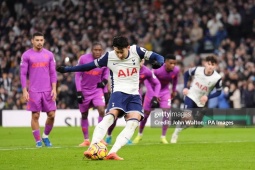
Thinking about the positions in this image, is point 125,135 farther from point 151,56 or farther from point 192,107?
point 192,107

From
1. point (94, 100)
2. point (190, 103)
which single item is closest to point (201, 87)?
point (190, 103)

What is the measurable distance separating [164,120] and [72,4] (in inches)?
783

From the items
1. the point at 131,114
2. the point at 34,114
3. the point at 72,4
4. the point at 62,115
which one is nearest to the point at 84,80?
the point at 34,114

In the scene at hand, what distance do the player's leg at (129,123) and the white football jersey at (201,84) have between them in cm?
663

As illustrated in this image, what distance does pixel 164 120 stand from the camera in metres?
21.2

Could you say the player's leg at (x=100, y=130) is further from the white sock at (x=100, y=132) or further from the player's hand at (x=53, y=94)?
the player's hand at (x=53, y=94)

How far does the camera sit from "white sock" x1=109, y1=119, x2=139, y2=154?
45.9 feet

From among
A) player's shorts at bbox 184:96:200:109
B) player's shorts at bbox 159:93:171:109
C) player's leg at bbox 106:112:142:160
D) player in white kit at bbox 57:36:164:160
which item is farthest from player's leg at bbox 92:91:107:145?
player's leg at bbox 106:112:142:160

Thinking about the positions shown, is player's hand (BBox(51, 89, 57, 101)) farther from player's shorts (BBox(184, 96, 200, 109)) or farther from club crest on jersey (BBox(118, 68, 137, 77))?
player's shorts (BBox(184, 96, 200, 109))

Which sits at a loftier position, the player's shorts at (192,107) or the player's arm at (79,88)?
the player's arm at (79,88)

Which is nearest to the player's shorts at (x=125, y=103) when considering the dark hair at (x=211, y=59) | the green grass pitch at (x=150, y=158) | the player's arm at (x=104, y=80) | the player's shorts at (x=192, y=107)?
the green grass pitch at (x=150, y=158)

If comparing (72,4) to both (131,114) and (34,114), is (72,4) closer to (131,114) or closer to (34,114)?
(34,114)

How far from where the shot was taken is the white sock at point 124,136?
13984 millimetres

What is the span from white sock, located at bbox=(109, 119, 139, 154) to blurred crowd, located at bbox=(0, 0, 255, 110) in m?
16.5
